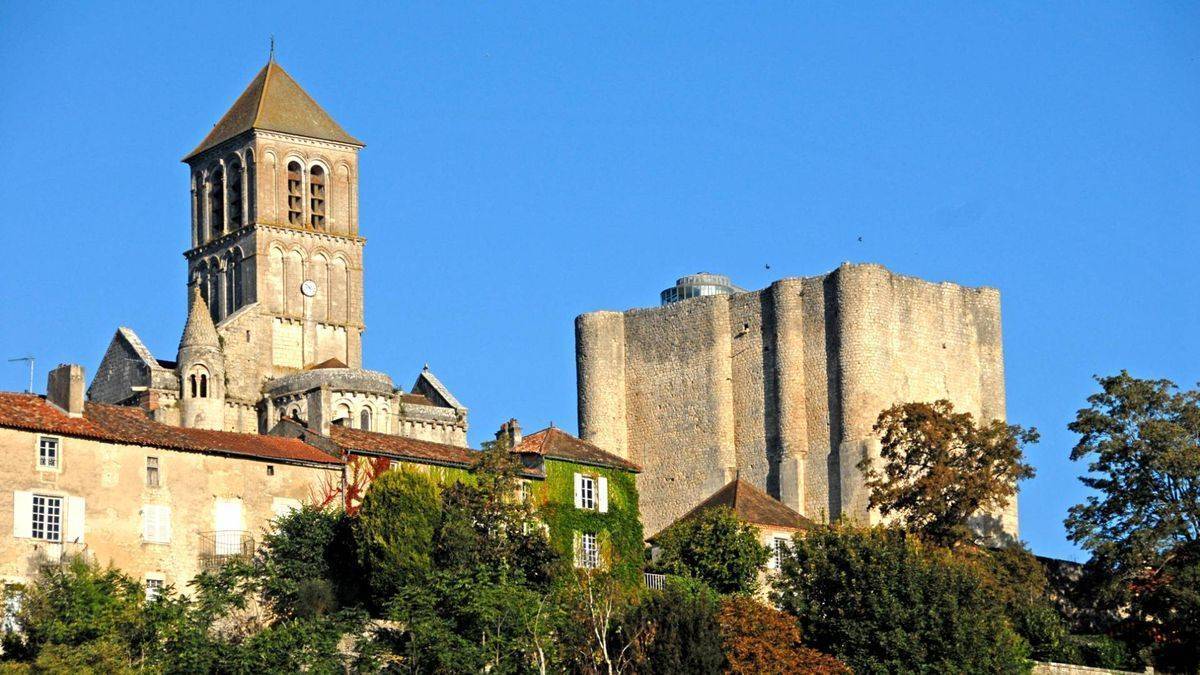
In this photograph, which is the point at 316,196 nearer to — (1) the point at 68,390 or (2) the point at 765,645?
(1) the point at 68,390

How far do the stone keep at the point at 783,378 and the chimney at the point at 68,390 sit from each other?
28.1m

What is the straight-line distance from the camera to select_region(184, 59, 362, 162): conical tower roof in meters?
99.9

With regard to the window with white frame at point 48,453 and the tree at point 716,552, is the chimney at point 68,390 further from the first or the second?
the tree at point 716,552

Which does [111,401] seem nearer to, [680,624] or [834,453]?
[834,453]

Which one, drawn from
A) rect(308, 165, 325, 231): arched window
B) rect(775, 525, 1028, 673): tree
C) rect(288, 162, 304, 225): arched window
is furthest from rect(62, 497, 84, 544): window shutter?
rect(308, 165, 325, 231): arched window

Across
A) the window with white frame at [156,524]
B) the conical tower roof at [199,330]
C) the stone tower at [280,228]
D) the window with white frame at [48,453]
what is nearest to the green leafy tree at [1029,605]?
the window with white frame at [156,524]

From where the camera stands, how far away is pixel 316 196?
10019cm

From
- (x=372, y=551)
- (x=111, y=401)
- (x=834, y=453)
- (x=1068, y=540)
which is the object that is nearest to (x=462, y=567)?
(x=372, y=551)

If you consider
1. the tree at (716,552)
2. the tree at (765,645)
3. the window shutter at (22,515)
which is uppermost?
the window shutter at (22,515)

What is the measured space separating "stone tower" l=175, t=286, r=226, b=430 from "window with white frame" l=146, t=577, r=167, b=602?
990 inches

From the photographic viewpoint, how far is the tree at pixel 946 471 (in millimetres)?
71625

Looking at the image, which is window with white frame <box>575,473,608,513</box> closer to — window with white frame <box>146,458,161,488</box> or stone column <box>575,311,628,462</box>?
window with white frame <box>146,458,161,488</box>

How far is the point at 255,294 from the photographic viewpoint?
96.6m

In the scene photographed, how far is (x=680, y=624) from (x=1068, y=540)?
17501 millimetres
